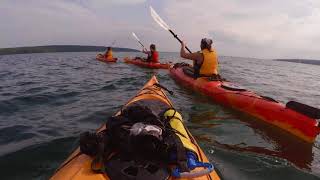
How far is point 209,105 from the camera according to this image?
9.20 metres

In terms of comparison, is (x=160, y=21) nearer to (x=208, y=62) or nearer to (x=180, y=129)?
(x=208, y=62)

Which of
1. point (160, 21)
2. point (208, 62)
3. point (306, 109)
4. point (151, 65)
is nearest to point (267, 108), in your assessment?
point (306, 109)

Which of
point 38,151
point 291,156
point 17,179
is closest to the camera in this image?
point 17,179

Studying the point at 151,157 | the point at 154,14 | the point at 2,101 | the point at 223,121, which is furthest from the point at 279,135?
the point at 154,14

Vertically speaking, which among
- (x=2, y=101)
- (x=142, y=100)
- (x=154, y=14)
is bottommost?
(x=2, y=101)

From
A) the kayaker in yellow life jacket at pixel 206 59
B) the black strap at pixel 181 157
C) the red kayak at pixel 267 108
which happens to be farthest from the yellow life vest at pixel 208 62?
the black strap at pixel 181 157

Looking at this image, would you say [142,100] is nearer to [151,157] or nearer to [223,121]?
[223,121]

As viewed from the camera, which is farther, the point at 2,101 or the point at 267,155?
the point at 2,101

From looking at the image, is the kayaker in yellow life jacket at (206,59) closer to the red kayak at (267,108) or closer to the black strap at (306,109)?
the red kayak at (267,108)

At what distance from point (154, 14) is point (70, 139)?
33.5 feet

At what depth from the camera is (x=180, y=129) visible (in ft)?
14.4

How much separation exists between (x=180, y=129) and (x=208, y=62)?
6389 mm

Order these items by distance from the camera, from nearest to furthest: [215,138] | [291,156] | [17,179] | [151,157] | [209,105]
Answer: [151,157] → [17,179] → [291,156] → [215,138] → [209,105]

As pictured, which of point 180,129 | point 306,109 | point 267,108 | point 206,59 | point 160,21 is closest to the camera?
point 180,129
